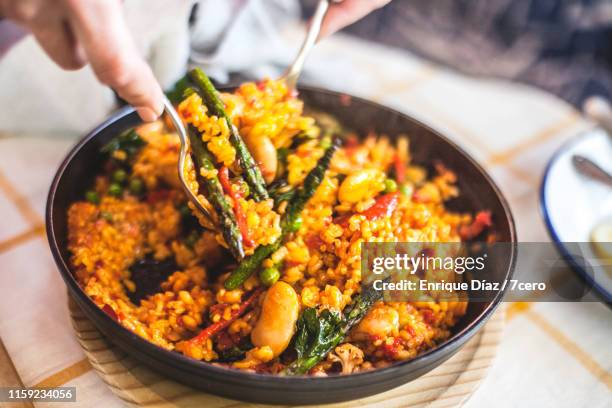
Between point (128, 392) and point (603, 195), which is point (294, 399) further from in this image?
point (603, 195)

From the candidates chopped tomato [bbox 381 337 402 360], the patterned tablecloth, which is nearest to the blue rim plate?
the patterned tablecloth

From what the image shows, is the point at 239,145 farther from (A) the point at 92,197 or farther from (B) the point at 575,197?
(B) the point at 575,197

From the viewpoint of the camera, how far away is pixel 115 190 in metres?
2.23

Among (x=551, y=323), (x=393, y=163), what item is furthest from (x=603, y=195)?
(x=393, y=163)

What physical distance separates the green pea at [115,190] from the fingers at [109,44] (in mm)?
860

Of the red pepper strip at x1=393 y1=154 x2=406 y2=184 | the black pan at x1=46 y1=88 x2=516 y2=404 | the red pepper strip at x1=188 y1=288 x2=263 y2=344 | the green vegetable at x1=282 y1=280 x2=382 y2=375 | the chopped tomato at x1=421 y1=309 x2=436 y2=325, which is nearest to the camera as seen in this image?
the black pan at x1=46 y1=88 x2=516 y2=404

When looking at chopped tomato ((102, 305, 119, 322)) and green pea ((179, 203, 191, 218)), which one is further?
green pea ((179, 203, 191, 218))

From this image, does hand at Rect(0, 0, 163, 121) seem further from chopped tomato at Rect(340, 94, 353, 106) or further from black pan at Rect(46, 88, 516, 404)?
chopped tomato at Rect(340, 94, 353, 106)

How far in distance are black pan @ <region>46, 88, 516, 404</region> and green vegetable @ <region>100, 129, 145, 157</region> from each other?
0.03 m

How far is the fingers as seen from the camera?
1.31 metres

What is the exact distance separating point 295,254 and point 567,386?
1069 millimetres

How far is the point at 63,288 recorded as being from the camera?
211cm

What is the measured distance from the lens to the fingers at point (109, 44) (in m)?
1.31

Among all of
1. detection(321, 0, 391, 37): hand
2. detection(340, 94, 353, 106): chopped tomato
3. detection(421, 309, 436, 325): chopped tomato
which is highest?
detection(321, 0, 391, 37): hand
